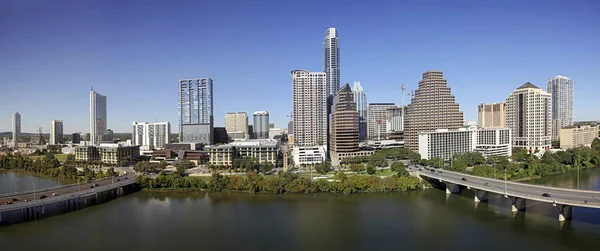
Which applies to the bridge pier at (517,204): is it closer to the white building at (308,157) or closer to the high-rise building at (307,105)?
the white building at (308,157)

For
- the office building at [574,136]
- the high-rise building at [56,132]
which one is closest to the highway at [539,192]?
the office building at [574,136]

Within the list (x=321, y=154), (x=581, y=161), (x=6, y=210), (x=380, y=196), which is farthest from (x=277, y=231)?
(x=581, y=161)

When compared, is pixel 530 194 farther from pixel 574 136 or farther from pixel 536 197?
pixel 574 136

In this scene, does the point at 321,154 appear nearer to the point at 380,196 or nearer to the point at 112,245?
the point at 380,196

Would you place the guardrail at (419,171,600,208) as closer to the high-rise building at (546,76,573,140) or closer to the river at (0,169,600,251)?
the river at (0,169,600,251)

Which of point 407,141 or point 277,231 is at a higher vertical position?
point 407,141

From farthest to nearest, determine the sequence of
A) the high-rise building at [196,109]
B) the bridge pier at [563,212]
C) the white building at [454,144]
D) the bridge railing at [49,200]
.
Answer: the high-rise building at [196,109] → the white building at [454,144] → the bridge railing at [49,200] → the bridge pier at [563,212]

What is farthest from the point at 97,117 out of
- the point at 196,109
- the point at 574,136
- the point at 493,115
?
the point at 574,136
